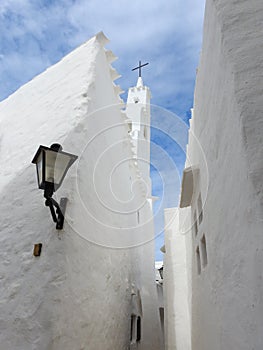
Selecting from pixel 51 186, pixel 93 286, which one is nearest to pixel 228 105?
pixel 51 186

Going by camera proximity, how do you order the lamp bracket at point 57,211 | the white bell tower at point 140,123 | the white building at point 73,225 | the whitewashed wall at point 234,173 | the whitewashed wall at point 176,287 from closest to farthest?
the whitewashed wall at point 234,173 → the white building at point 73,225 → the lamp bracket at point 57,211 → the whitewashed wall at point 176,287 → the white bell tower at point 140,123

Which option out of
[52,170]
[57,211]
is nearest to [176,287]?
[57,211]

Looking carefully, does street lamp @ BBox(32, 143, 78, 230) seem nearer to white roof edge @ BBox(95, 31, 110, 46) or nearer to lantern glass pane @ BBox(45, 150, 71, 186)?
lantern glass pane @ BBox(45, 150, 71, 186)

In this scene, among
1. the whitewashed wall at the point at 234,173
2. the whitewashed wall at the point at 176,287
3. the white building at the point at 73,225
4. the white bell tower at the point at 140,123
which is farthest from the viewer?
the white bell tower at the point at 140,123

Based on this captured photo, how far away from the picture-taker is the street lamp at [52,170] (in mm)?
2814

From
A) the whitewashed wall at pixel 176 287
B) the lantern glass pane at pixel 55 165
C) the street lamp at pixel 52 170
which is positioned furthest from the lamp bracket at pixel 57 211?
the whitewashed wall at pixel 176 287

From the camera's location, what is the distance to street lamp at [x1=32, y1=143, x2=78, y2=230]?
111 inches

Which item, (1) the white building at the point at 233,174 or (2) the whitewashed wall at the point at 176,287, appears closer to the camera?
(1) the white building at the point at 233,174

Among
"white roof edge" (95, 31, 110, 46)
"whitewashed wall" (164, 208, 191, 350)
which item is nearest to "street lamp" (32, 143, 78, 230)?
"white roof edge" (95, 31, 110, 46)

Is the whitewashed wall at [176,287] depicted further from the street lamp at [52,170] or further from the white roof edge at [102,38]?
the street lamp at [52,170]

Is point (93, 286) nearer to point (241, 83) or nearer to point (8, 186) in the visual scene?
point (8, 186)

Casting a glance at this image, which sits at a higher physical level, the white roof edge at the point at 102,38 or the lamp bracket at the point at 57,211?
the white roof edge at the point at 102,38

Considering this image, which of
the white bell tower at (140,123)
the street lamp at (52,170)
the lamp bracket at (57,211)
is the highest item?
the white bell tower at (140,123)

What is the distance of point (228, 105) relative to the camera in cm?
242
